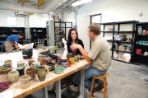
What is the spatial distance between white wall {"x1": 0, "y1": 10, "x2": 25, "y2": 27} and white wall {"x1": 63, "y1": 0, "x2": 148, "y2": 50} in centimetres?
418

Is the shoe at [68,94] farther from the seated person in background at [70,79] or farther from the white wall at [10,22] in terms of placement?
the white wall at [10,22]

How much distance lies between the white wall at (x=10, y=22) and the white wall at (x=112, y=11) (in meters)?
4.18

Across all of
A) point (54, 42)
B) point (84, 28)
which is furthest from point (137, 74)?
point (54, 42)

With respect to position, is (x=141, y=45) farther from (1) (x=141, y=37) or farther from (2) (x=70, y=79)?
(2) (x=70, y=79)

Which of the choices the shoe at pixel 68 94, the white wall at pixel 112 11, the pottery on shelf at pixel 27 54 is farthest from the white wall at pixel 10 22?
the shoe at pixel 68 94

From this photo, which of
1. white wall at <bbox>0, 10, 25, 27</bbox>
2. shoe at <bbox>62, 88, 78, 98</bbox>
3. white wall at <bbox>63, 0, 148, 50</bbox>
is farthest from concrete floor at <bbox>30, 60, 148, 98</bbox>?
white wall at <bbox>0, 10, 25, 27</bbox>

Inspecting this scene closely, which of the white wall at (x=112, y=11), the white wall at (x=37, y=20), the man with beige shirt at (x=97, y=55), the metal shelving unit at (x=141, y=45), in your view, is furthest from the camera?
the white wall at (x=37, y=20)

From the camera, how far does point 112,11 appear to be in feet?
21.1

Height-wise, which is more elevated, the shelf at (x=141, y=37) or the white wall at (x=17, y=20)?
the white wall at (x=17, y=20)

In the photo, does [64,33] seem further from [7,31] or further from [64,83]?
[64,83]

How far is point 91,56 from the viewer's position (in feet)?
6.31

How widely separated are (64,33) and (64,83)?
723 cm

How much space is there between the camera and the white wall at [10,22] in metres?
8.53

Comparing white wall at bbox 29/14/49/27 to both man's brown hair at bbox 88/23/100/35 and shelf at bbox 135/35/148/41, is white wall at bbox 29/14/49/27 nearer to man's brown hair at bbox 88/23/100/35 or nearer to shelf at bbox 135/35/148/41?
shelf at bbox 135/35/148/41
